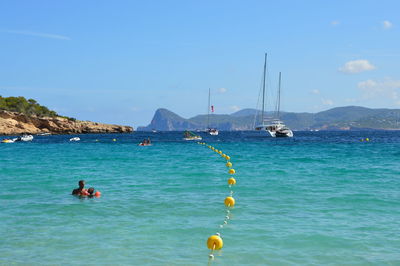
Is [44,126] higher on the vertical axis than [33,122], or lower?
lower

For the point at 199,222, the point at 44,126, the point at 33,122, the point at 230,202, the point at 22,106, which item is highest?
the point at 22,106

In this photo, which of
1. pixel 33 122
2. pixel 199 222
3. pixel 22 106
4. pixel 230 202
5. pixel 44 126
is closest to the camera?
pixel 199 222

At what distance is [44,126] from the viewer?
141 metres

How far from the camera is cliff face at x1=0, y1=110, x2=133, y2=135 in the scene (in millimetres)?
122062

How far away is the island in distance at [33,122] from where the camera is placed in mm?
124312

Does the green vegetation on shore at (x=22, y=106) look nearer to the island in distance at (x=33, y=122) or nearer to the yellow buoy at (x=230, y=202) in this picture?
the island in distance at (x=33, y=122)

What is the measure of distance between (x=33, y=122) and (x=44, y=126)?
4.59 m

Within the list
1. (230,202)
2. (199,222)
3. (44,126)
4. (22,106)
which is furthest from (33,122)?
(199,222)

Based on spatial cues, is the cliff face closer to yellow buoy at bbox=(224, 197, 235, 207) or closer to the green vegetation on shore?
the green vegetation on shore

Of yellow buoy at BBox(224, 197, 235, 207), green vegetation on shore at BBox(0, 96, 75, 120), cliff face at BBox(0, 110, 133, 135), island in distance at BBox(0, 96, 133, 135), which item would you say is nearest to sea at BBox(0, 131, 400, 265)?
yellow buoy at BBox(224, 197, 235, 207)

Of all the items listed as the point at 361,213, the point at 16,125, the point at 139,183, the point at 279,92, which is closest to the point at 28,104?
the point at 16,125

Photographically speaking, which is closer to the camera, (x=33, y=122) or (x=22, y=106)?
(x=33, y=122)

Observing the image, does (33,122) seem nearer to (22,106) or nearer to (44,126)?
(44,126)

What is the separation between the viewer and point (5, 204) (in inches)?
647
